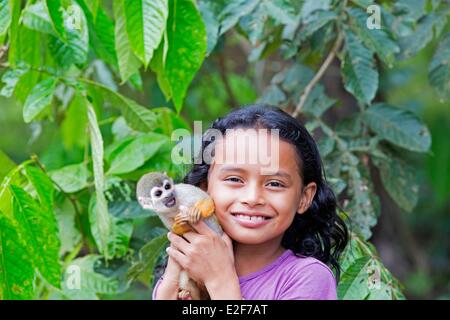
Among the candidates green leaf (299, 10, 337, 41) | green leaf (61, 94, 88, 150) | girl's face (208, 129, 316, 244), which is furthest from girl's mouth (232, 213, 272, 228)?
green leaf (61, 94, 88, 150)

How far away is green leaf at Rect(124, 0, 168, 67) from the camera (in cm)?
158

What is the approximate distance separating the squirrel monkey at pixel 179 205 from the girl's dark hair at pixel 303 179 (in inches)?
5.0

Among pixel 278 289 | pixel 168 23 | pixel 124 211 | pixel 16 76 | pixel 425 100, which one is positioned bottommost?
pixel 425 100

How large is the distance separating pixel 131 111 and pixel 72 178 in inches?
9.4

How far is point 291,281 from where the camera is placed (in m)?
1.25

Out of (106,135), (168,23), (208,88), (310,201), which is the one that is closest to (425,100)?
(208,88)

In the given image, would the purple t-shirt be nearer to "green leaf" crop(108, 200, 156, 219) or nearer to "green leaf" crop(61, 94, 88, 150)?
"green leaf" crop(108, 200, 156, 219)

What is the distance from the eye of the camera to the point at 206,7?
2061mm

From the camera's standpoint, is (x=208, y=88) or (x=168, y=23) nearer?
(x=168, y=23)

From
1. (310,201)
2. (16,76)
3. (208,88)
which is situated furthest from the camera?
(208,88)

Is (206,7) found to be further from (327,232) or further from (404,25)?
(327,232)

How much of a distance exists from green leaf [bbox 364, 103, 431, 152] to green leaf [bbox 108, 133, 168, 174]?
591 millimetres

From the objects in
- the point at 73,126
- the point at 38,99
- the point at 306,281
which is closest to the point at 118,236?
the point at 38,99

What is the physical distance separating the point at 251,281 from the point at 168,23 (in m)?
0.68
